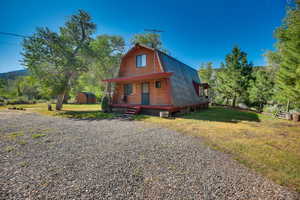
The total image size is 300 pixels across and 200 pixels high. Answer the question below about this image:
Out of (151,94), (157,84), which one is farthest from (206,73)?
(151,94)

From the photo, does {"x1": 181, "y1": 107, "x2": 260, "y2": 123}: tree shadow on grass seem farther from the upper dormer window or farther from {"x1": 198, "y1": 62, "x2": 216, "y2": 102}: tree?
{"x1": 198, "y1": 62, "x2": 216, "y2": 102}: tree

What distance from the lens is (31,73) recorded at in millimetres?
11219

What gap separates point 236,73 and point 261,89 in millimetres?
3684

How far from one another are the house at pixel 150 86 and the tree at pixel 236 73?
7997 mm

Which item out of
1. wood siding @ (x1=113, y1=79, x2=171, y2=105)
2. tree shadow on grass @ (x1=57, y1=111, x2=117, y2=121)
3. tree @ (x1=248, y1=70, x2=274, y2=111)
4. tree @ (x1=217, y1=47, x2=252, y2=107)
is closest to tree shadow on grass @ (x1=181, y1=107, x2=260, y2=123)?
wood siding @ (x1=113, y1=79, x2=171, y2=105)

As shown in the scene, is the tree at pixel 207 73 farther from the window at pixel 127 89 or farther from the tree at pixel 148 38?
the window at pixel 127 89

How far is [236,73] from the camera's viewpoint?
16.9 m

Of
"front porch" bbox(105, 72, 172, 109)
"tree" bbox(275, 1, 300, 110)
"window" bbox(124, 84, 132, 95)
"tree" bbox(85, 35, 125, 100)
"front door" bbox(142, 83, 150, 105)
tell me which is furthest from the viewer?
"tree" bbox(85, 35, 125, 100)

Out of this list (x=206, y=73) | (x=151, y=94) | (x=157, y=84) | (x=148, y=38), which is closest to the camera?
(x=157, y=84)

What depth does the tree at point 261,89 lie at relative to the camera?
15.2 meters

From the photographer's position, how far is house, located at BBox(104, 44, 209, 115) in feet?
32.6

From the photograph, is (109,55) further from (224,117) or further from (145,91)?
(224,117)

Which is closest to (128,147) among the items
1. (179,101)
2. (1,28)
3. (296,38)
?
(179,101)

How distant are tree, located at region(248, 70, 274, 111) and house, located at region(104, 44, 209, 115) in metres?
9.44
